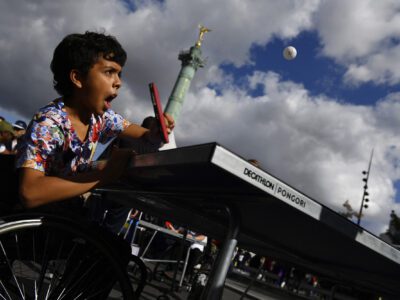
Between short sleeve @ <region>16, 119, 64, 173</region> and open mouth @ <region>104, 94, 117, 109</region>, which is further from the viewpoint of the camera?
open mouth @ <region>104, 94, 117, 109</region>

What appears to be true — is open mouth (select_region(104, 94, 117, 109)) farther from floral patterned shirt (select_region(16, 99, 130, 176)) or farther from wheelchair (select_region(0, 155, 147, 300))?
wheelchair (select_region(0, 155, 147, 300))

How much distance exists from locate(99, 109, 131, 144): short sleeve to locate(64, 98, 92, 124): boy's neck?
0.81 ft

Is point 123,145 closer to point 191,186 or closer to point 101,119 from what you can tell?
point 101,119

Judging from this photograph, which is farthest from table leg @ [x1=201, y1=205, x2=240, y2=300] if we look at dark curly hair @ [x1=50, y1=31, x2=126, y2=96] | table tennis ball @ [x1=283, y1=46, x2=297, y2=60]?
table tennis ball @ [x1=283, y1=46, x2=297, y2=60]

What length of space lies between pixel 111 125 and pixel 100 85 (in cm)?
36

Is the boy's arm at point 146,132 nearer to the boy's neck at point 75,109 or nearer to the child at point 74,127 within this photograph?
the child at point 74,127

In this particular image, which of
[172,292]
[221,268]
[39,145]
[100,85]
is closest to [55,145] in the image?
[39,145]

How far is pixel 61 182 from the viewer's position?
1.15 m

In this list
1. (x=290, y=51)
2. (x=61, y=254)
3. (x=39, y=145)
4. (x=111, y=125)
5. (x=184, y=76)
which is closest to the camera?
(x=39, y=145)

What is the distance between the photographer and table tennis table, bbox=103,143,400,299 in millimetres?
896

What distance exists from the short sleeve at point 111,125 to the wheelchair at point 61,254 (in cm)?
50

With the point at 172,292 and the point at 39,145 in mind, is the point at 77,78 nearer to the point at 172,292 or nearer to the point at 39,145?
the point at 39,145

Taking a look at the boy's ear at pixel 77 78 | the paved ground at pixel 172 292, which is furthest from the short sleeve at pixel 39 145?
the paved ground at pixel 172 292

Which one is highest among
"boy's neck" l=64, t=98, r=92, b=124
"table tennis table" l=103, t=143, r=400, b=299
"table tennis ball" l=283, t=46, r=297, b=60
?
"table tennis ball" l=283, t=46, r=297, b=60
